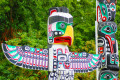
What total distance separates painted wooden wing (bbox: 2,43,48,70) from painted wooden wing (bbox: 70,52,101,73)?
110 cm

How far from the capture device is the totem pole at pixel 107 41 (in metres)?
9.45

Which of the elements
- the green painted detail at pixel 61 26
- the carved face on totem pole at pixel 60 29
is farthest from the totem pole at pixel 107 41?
the green painted detail at pixel 61 26

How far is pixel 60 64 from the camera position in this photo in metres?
7.87

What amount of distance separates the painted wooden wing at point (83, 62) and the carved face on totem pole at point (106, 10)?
1.98 m

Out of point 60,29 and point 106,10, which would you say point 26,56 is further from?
point 106,10

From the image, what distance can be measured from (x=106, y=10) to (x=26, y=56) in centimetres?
425

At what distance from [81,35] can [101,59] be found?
820 cm

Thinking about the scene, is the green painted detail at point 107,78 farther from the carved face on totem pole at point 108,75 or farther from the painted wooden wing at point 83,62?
the painted wooden wing at point 83,62

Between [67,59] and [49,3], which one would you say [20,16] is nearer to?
[49,3]

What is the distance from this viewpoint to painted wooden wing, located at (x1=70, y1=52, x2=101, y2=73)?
853 cm

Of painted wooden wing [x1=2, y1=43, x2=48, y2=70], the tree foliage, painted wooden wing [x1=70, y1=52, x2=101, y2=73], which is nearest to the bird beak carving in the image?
painted wooden wing [x1=2, y1=43, x2=48, y2=70]

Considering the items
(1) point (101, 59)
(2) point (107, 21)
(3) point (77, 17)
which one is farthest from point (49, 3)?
(1) point (101, 59)

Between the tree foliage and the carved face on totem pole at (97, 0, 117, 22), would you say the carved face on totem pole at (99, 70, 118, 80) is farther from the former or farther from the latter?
the tree foliage

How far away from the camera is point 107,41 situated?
9.73m
